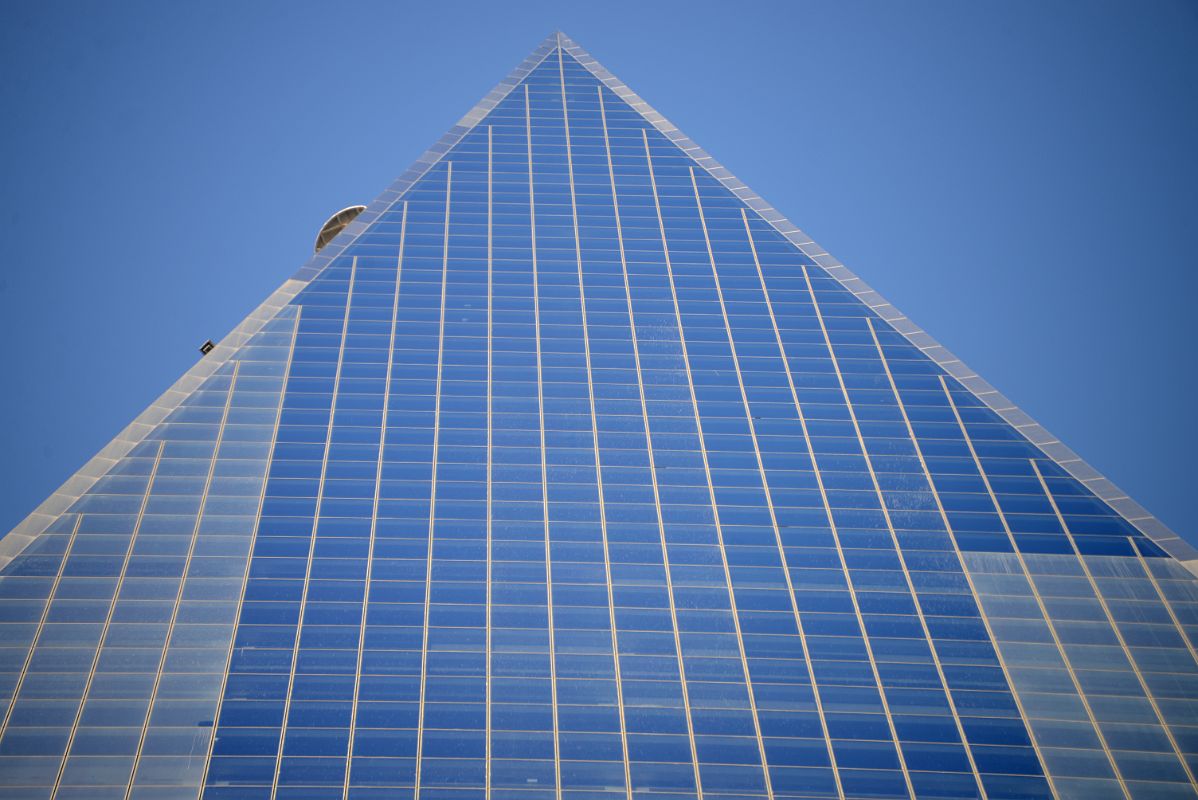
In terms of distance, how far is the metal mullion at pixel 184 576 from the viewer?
152ft

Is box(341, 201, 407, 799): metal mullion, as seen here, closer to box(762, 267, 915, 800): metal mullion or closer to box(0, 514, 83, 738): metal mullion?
box(0, 514, 83, 738): metal mullion

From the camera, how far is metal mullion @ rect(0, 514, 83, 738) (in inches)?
1869

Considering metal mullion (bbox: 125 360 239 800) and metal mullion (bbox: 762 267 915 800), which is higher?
metal mullion (bbox: 762 267 915 800)

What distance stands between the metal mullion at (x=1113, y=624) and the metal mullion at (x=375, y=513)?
107 ft

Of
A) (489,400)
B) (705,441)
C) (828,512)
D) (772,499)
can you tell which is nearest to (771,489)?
(772,499)

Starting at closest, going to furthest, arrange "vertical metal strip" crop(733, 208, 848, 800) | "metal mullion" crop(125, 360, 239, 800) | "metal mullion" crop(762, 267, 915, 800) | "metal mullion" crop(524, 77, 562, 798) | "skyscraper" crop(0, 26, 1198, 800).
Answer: "metal mullion" crop(125, 360, 239, 800) < "skyscraper" crop(0, 26, 1198, 800) < "metal mullion" crop(524, 77, 562, 798) < "metal mullion" crop(762, 267, 915, 800) < "vertical metal strip" crop(733, 208, 848, 800)

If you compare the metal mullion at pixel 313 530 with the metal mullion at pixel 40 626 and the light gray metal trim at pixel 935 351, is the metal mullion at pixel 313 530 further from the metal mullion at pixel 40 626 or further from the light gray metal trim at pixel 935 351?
the light gray metal trim at pixel 935 351

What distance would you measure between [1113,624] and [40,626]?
46.5m

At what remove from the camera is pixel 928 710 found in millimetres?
49656

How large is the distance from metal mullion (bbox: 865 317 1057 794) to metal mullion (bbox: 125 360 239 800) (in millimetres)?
32290

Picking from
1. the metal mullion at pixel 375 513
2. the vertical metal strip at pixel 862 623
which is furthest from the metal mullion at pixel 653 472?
the metal mullion at pixel 375 513

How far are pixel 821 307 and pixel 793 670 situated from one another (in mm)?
27642

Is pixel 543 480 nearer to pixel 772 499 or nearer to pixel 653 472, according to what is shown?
pixel 653 472

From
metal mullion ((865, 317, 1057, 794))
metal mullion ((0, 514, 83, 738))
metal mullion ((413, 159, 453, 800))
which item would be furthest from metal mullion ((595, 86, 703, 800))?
metal mullion ((0, 514, 83, 738))
